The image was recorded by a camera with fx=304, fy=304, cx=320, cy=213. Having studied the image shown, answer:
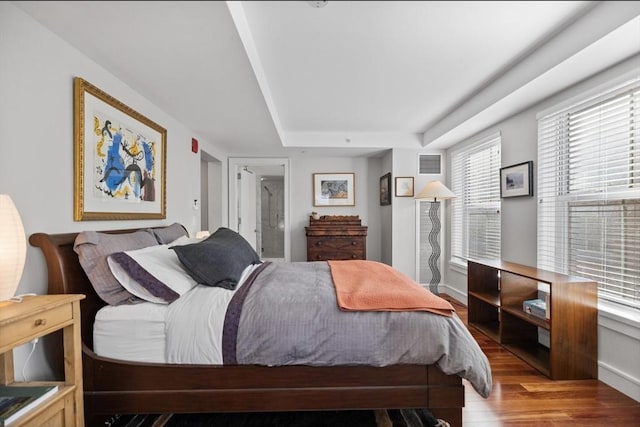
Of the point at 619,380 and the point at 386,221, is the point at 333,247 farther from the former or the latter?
the point at 619,380

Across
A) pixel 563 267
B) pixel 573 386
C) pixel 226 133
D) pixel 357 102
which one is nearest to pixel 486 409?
pixel 573 386

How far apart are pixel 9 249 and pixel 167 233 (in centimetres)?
136

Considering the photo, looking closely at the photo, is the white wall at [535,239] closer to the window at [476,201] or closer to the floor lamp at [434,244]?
the window at [476,201]

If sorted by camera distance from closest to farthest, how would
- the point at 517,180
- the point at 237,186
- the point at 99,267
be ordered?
the point at 99,267 < the point at 517,180 < the point at 237,186

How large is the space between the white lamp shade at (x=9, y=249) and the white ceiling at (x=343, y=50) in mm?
974

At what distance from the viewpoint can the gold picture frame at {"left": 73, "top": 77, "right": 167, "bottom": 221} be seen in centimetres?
177

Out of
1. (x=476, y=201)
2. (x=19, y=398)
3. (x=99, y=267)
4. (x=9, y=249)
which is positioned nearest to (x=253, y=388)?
(x=19, y=398)

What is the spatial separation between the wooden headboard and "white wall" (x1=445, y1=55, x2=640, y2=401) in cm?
318

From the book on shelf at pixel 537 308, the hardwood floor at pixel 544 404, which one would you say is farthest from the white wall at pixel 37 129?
the book on shelf at pixel 537 308

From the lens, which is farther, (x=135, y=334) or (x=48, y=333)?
(x=135, y=334)

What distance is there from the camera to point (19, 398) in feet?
3.86

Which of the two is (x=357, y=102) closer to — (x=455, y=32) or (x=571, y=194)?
(x=455, y=32)

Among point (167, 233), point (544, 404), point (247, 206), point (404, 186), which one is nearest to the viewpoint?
point (544, 404)

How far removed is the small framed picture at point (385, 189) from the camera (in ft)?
14.8
